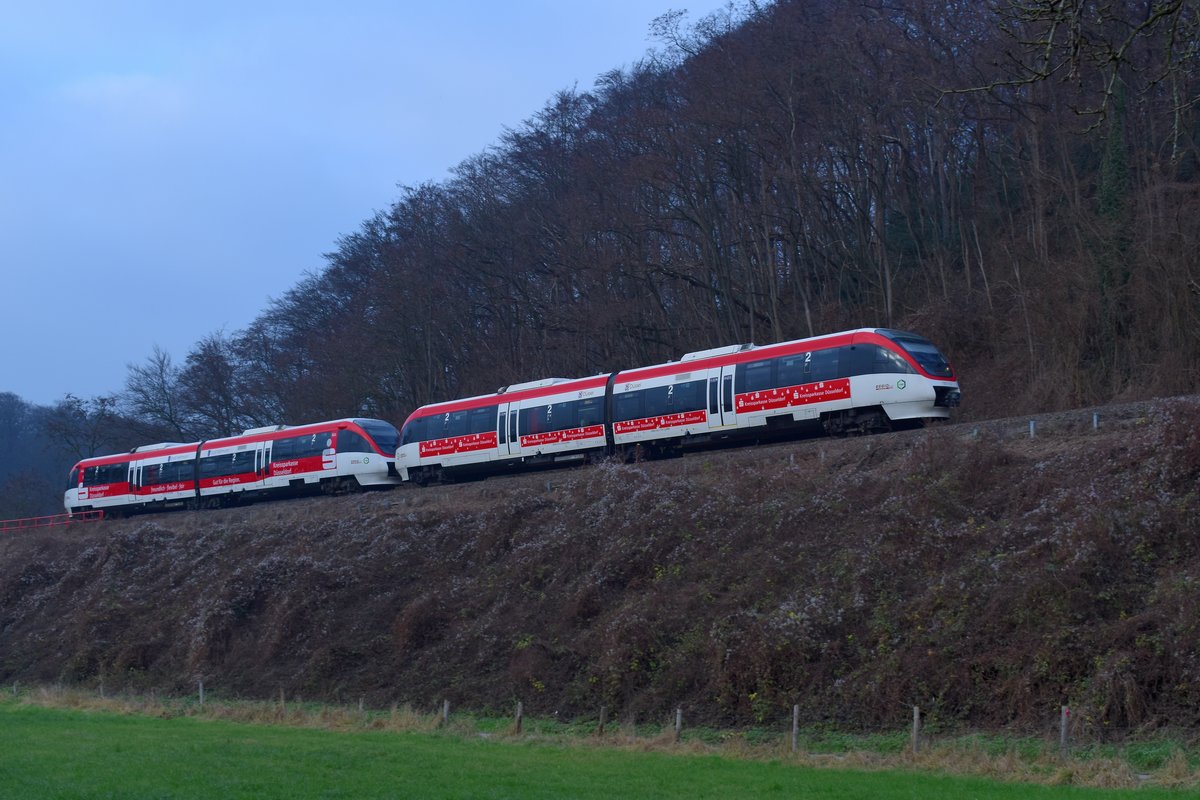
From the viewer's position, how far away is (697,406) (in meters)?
31.2

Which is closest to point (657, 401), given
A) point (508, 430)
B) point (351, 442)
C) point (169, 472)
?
point (508, 430)

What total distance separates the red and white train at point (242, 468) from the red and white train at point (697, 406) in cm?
243

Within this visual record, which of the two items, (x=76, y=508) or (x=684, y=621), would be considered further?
(x=76, y=508)

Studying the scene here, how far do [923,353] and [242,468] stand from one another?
87.9ft

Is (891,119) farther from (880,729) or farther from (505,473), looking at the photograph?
(880,729)

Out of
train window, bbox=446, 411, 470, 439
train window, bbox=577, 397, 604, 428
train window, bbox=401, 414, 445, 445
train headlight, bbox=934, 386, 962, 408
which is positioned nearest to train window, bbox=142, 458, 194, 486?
train window, bbox=401, 414, 445, 445

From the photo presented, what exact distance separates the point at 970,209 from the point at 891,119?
15.8ft

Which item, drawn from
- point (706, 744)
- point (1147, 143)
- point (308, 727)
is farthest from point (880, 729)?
point (1147, 143)

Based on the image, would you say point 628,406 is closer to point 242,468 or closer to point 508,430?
point 508,430

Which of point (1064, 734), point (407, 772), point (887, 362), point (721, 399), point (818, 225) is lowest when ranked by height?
point (407, 772)

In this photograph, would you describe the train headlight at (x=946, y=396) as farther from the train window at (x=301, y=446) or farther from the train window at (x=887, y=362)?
the train window at (x=301, y=446)

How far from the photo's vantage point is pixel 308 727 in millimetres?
21125

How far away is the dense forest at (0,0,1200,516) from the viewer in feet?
107

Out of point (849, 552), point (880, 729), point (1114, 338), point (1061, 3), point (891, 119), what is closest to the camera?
point (1061, 3)
